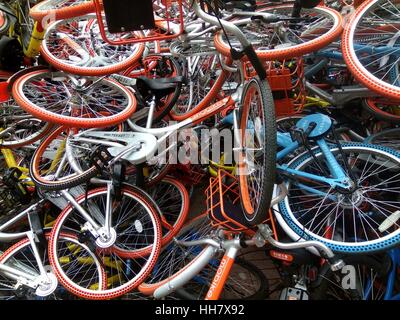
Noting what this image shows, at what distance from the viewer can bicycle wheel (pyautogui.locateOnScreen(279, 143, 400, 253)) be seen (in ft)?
8.67

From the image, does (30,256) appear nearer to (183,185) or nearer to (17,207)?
(17,207)

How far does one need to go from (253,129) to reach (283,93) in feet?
2.08

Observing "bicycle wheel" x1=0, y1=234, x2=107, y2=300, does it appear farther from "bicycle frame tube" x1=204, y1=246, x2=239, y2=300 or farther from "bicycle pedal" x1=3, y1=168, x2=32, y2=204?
"bicycle frame tube" x1=204, y1=246, x2=239, y2=300

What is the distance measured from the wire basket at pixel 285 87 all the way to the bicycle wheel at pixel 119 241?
1438 millimetres

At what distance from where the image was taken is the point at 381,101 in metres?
3.40

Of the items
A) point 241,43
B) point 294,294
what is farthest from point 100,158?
point 294,294

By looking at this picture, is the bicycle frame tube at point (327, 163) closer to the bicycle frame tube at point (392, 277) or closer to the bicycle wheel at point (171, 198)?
the bicycle frame tube at point (392, 277)

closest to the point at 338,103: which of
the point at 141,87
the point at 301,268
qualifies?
the point at 301,268

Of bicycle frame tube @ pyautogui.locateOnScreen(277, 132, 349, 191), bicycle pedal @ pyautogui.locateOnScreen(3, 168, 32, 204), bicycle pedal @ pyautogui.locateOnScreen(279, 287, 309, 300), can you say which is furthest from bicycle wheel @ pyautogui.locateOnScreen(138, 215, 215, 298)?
bicycle pedal @ pyautogui.locateOnScreen(3, 168, 32, 204)

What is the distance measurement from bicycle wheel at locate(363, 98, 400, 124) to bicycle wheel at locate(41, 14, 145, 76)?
232 cm

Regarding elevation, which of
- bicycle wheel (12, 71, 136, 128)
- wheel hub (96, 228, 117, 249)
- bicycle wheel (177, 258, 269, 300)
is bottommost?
bicycle wheel (177, 258, 269, 300)

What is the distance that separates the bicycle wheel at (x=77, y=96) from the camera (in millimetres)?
3113

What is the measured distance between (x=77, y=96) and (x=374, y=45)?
8.72 ft
